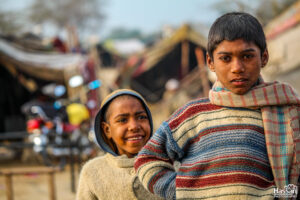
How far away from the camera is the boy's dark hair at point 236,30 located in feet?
4.25

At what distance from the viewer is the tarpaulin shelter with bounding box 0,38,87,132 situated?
906cm

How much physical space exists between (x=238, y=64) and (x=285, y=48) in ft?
22.4

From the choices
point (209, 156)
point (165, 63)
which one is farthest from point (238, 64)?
point (165, 63)

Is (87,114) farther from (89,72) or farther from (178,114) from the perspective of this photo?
(178,114)

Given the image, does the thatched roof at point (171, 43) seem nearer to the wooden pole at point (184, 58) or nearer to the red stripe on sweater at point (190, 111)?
the wooden pole at point (184, 58)

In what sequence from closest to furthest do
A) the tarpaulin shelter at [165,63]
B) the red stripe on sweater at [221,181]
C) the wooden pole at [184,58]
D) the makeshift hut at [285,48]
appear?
1. the red stripe on sweater at [221,181]
2. the makeshift hut at [285,48]
3. the tarpaulin shelter at [165,63]
4. the wooden pole at [184,58]

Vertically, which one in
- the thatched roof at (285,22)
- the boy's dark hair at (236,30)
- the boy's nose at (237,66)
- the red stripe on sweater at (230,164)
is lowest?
the red stripe on sweater at (230,164)

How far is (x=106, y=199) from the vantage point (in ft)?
6.38

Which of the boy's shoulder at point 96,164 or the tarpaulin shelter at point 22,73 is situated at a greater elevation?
the tarpaulin shelter at point 22,73

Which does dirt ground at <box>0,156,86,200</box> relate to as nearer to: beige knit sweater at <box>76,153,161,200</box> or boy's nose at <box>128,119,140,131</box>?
beige knit sweater at <box>76,153,161,200</box>

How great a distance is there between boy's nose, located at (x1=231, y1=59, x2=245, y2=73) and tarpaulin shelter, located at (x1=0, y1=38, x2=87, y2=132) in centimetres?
818

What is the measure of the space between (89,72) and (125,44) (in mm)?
21515

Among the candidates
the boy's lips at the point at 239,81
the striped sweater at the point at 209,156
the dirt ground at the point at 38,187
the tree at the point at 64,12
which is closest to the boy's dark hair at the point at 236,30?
the boy's lips at the point at 239,81

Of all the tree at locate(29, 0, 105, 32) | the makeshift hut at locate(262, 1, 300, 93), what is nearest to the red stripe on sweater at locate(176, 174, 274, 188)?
the makeshift hut at locate(262, 1, 300, 93)
